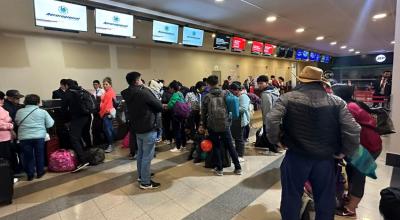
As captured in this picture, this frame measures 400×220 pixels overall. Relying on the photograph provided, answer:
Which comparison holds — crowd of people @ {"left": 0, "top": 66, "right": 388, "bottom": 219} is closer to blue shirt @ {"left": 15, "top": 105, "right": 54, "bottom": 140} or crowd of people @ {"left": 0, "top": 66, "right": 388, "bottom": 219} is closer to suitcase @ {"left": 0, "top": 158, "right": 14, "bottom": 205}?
blue shirt @ {"left": 15, "top": 105, "right": 54, "bottom": 140}

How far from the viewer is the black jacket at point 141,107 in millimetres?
3264

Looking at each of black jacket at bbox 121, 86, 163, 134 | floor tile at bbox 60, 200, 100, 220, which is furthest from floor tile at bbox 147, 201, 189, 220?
black jacket at bbox 121, 86, 163, 134

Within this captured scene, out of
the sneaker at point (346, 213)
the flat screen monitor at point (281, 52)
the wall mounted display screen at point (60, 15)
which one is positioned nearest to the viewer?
the sneaker at point (346, 213)

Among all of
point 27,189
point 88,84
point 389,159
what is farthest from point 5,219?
point 88,84

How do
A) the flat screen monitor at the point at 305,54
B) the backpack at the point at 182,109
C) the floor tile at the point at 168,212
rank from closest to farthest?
1. the floor tile at the point at 168,212
2. the backpack at the point at 182,109
3. the flat screen monitor at the point at 305,54

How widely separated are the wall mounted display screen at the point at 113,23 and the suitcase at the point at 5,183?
9.71ft

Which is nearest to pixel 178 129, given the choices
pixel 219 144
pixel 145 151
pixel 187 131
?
pixel 187 131

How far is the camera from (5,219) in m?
2.78

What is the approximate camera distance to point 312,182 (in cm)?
202

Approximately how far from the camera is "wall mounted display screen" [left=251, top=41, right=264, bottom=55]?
9.55 m

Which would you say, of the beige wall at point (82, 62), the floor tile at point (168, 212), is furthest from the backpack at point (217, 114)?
the beige wall at point (82, 62)

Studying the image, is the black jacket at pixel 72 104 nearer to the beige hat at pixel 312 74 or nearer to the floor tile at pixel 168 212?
Answer: the floor tile at pixel 168 212

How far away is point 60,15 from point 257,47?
725 cm

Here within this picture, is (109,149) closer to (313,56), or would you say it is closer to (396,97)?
(396,97)
